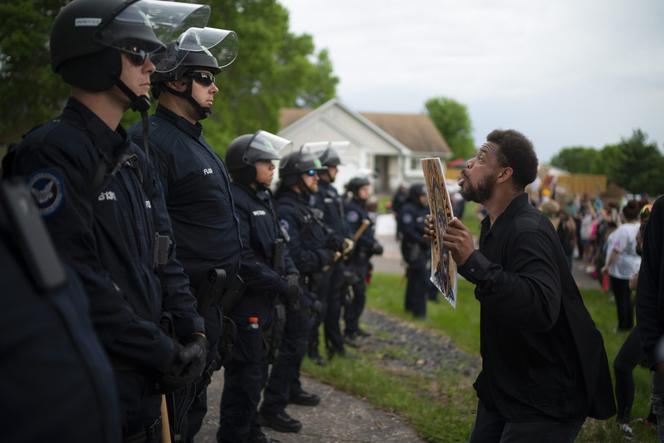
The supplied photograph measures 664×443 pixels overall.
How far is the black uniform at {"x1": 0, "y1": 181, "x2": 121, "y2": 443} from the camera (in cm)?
119

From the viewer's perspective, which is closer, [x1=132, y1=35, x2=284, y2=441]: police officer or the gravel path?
[x1=132, y1=35, x2=284, y2=441]: police officer

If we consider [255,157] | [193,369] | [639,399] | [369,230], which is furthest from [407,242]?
[193,369]

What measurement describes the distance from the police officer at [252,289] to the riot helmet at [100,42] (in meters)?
2.51

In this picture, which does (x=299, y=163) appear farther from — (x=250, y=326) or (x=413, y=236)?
(x=413, y=236)

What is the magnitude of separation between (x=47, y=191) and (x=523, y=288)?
2.02 metres

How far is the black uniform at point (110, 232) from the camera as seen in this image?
7.57 ft

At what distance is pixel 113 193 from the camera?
8.39 feet

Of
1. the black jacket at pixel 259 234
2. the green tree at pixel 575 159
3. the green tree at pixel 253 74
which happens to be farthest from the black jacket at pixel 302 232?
the green tree at pixel 575 159

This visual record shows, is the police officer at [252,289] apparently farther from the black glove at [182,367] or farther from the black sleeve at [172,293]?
the black glove at [182,367]

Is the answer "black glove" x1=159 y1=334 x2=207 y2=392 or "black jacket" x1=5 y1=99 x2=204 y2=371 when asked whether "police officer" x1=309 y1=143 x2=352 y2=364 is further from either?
"black jacket" x1=5 y1=99 x2=204 y2=371

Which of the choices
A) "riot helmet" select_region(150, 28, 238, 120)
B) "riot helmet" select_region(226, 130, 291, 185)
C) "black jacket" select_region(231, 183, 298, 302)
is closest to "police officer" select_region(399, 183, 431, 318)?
"riot helmet" select_region(226, 130, 291, 185)

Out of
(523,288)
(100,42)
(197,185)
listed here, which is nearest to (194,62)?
(197,185)

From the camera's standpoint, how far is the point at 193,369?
2744mm

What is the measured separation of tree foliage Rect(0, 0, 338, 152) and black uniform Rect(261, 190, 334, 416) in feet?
11.9
